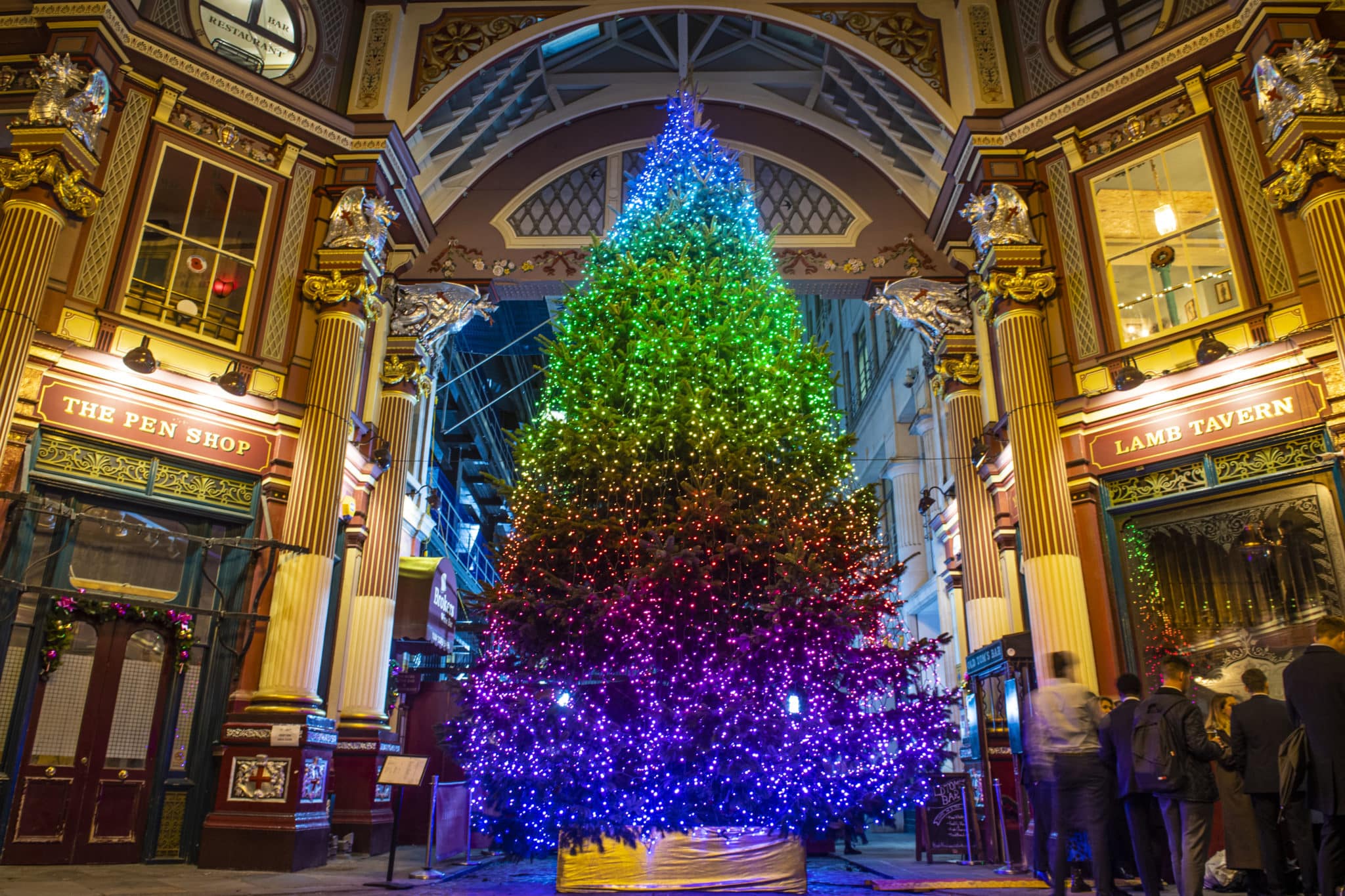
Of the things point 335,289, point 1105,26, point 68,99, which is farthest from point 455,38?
point 1105,26

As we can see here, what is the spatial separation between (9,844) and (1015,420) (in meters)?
12.4

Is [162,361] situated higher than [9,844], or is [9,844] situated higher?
[162,361]

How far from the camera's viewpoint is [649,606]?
952 cm

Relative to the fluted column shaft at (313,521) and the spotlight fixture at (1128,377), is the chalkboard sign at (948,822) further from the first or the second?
the fluted column shaft at (313,521)

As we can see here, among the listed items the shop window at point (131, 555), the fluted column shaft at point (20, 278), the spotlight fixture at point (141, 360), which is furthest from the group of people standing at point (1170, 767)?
the fluted column shaft at point (20, 278)

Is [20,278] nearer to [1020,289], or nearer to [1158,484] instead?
[1020,289]

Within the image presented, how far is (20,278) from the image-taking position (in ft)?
32.9

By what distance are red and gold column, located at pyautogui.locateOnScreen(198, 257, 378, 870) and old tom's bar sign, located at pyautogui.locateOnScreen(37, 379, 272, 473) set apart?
2.05 ft

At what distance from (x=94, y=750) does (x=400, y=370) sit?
738 centimetres

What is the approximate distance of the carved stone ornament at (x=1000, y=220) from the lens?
42.6 feet

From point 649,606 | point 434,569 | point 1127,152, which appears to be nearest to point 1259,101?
point 1127,152

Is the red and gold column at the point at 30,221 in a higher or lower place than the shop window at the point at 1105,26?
lower

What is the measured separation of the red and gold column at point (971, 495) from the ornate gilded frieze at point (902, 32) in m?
4.46

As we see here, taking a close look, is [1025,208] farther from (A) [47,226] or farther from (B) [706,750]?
(A) [47,226]
